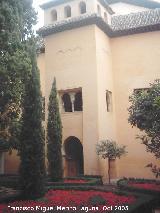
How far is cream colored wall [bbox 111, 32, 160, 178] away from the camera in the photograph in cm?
2153

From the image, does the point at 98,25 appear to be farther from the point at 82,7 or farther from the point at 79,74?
the point at 79,74

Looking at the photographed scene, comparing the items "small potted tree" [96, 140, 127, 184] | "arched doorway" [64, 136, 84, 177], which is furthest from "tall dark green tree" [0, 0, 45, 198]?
"small potted tree" [96, 140, 127, 184]

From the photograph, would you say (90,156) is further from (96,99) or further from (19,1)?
(19,1)

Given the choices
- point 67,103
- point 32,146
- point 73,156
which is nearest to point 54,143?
point 73,156

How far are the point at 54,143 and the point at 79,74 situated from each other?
5.52m

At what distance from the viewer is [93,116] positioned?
2020 centimetres

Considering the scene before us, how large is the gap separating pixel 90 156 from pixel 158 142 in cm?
745

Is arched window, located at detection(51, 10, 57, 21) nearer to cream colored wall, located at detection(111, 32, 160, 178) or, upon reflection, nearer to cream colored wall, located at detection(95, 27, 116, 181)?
cream colored wall, located at detection(95, 27, 116, 181)

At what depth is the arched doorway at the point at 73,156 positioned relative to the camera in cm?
2167

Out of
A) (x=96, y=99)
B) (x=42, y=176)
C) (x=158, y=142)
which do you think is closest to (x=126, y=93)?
(x=96, y=99)

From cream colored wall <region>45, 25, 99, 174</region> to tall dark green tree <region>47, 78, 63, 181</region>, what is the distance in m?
2.40

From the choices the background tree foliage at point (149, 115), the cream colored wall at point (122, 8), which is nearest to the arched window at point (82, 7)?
the cream colored wall at point (122, 8)

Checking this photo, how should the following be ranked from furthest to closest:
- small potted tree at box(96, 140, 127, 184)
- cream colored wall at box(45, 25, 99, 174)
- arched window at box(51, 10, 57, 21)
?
arched window at box(51, 10, 57, 21)
cream colored wall at box(45, 25, 99, 174)
small potted tree at box(96, 140, 127, 184)

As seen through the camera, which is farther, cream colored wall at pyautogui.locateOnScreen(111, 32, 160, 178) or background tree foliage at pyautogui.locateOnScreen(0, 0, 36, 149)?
cream colored wall at pyautogui.locateOnScreen(111, 32, 160, 178)
